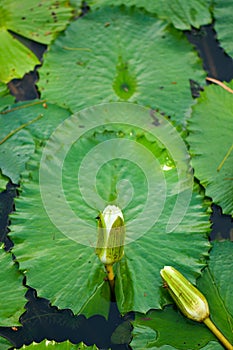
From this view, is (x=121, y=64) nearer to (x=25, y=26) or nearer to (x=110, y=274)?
(x=25, y=26)

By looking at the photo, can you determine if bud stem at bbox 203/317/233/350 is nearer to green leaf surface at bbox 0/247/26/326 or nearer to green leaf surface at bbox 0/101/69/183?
green leaf surface at bbox 0/247/26/326

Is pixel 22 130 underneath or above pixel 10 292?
above

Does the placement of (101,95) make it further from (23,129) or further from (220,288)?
(220,288)

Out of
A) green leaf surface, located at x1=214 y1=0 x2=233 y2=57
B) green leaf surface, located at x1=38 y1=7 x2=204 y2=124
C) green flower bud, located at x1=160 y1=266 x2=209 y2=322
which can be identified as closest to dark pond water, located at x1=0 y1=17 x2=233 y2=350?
green flower bud, located at x1=160 y1=266 x2=209 y2=322

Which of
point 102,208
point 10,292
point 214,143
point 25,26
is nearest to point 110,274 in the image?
point 102,208

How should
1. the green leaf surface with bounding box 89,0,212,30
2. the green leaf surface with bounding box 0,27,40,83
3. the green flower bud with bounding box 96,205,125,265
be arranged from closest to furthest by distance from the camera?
the green flower bud with bounding box 96,205,125,265
the green leaf surface with bounding box 0,27,40,83
the green leaf surface with bounding box 89,0,212,30

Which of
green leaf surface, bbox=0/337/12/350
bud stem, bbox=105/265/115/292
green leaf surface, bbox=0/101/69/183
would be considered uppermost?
green leaf surface, bbox=0/101/69/183

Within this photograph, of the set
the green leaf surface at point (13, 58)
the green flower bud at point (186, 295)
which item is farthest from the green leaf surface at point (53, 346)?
the green leaf surface at point (13, 58)

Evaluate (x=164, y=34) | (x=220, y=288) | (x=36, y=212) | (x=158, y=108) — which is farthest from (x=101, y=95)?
(x=220, y=288)
